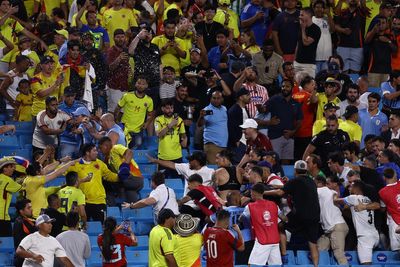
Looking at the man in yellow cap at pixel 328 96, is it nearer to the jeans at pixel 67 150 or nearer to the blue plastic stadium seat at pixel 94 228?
the jeans at pixel 67 150

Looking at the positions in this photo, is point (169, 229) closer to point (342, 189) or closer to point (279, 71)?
point (342, 189)

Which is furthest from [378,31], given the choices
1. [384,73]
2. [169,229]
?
[169,229]

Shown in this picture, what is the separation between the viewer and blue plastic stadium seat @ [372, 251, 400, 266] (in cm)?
2141

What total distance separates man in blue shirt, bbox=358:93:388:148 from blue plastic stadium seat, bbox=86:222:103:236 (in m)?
4.67

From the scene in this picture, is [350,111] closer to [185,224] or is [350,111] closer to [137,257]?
[137,257]

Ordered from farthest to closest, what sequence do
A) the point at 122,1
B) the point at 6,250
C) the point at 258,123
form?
the point at 122,1, the point at 258,123, the point at 6,250

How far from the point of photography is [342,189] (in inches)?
853

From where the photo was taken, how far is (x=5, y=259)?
20438mm

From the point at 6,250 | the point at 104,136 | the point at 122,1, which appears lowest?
the point at 6,250

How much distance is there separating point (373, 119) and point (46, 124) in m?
5.05

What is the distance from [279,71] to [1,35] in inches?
174

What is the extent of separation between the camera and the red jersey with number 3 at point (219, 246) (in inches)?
758

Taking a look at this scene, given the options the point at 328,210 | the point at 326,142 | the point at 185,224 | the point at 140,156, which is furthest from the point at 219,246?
the point at 140,156

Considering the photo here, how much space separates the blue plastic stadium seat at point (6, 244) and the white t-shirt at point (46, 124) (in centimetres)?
218
